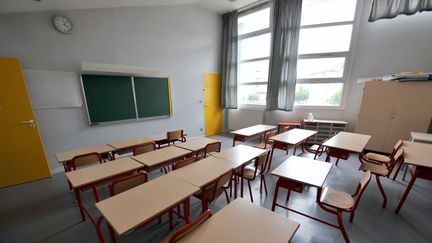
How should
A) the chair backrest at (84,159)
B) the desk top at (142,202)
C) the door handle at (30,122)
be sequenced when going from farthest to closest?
the door handle at (30,122) < the chair backrest at (84,159) < the desk top at (142,202)

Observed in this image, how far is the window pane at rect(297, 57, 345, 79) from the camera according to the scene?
443 cm

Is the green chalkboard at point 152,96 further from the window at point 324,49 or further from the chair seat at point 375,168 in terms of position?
the chair seat at point 375,168

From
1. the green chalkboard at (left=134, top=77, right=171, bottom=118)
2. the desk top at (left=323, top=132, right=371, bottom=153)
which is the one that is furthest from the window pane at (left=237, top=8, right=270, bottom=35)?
the desk top at (left=323, top=132, right=371, bottom=153)

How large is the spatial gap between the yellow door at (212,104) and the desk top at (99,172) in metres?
3.91

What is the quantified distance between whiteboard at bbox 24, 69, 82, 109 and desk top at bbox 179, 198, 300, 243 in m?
3.63

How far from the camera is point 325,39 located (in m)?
4.47

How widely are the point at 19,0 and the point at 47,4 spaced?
342 mm

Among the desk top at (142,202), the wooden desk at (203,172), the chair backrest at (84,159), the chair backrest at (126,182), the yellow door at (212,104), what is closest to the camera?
the desk top at (142,202)

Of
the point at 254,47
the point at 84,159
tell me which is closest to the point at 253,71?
the point at 254,47

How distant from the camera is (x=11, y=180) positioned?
272cm

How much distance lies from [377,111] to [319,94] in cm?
139

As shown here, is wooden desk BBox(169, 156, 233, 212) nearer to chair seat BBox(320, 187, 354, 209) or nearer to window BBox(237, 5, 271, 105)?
chair seat BBox(320, 187, 354, 209)

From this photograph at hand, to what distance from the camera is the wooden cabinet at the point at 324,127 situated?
439 centimetres

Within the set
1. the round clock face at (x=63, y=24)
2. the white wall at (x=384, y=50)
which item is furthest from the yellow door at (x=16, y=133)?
the white wall at (x=384, y=50)
